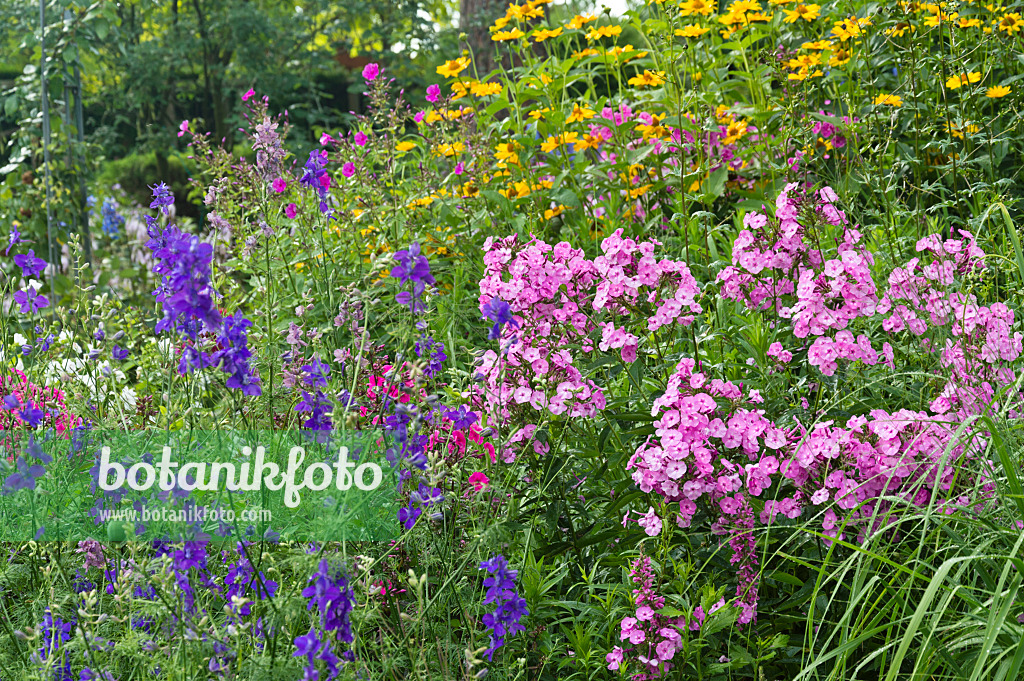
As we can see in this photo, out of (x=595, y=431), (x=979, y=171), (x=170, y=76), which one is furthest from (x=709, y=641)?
(x=170, y=76)

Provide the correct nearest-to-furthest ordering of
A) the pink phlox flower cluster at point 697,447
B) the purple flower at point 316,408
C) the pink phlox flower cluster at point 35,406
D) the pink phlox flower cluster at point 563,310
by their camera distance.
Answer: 1. the purple flower at point 316,408
2. the pink phlox flower cluster at point 697,447
3. the pink phlox flower cluster at point 563,310
4. the pink phlox flower cluster at point 35,406

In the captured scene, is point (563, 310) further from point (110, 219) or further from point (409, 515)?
point (110, 219)

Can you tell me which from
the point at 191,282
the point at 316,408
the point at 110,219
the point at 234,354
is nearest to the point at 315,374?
the point at 316,408

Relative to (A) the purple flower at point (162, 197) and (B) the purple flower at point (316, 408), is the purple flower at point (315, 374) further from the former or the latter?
(A) the purple flower at point (162, 197)

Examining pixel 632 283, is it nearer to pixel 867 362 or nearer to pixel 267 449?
pixel 867 362

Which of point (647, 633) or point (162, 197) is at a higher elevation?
point (162, 197)

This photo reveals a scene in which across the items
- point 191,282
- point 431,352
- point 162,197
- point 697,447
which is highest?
point 162,197

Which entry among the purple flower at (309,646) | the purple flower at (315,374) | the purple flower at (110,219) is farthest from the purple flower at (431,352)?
the purple flower at (110,219)

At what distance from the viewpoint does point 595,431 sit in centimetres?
222

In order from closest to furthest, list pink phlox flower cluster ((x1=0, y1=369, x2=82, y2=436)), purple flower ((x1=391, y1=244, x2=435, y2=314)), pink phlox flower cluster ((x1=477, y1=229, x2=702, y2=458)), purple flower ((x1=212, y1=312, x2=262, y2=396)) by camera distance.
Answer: purple flower ((x1=212, y1=312, x2=262, y2=396)) → purple flower ((x1=391, y1=244, x2=435, y2=314)) → pink phlox flower cluster ((x1=477, y1=229, x2=702, y2=458)) → pink phlox flower cluster ((x1=0, y1=369, x2=82, y2=436))

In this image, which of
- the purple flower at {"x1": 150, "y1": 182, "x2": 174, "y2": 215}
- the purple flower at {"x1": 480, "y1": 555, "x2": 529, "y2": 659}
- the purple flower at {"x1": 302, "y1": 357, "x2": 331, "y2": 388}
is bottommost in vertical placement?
the purple flower at {"x1": 480, "y1": 555, "x2": 529, "y2": 659}

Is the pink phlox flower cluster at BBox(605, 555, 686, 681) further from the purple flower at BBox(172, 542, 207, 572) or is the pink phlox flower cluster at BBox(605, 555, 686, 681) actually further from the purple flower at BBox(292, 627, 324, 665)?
the purple flower at BBox(172, 542, 207, 572)

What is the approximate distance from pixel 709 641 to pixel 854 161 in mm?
2456

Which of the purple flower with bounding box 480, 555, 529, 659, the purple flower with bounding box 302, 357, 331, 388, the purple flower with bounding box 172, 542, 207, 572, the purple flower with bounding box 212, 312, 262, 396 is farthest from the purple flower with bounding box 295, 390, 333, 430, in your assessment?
the purple flower with bounding box 480, 555, 529, 659
